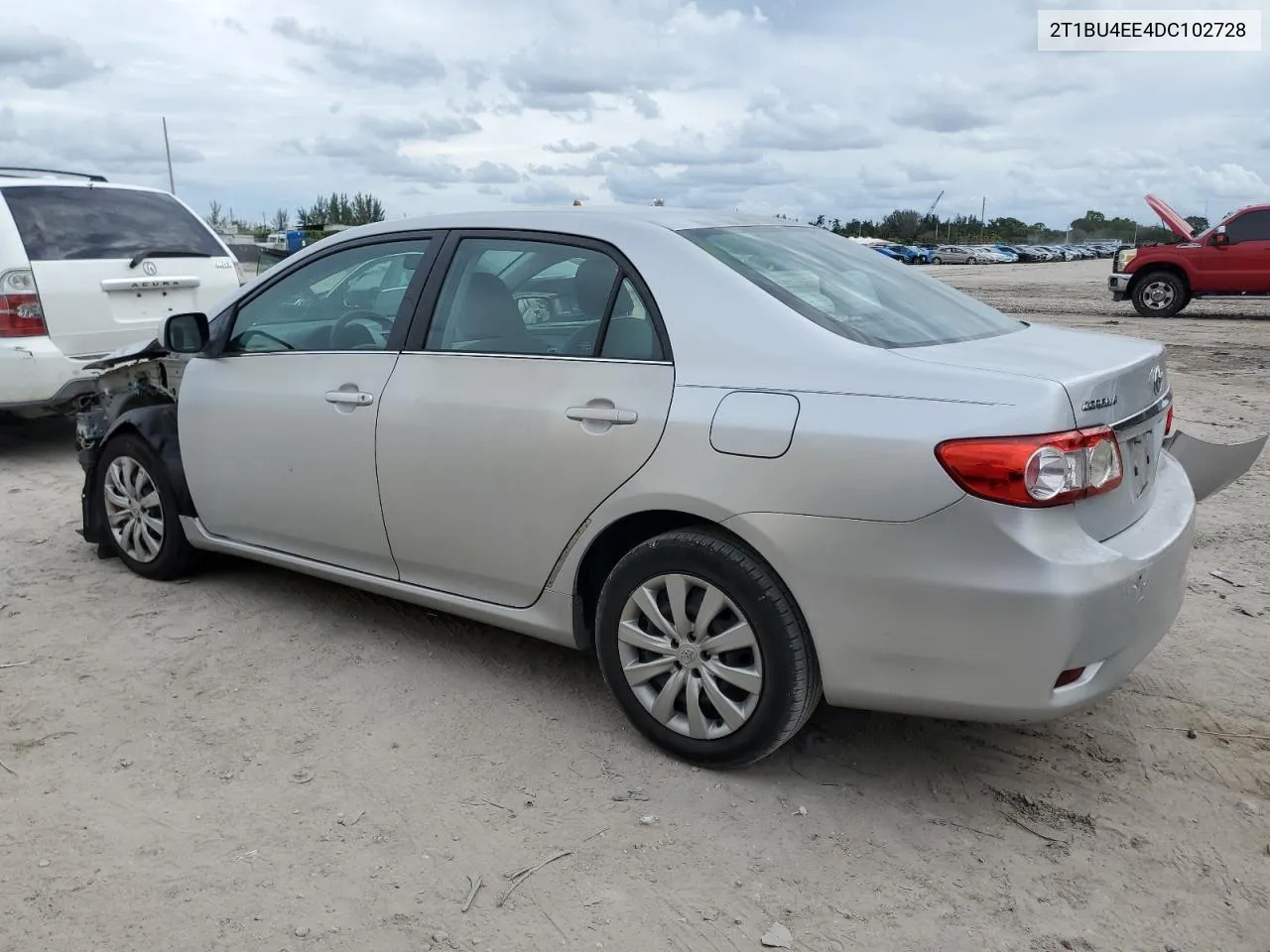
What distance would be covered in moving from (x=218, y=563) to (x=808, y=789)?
3.13 metres

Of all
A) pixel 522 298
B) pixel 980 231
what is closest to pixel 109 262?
pixel 522 298

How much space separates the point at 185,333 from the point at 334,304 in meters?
0.71

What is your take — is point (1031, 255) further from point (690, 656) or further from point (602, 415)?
point (690, 656)

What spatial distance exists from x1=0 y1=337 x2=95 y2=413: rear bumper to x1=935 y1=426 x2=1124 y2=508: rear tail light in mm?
6040

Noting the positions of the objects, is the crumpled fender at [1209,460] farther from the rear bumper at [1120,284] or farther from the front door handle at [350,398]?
the rear bumper at [1120,284]

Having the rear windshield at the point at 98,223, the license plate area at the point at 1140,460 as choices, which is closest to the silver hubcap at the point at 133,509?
the rear windshield at the point at 98,223

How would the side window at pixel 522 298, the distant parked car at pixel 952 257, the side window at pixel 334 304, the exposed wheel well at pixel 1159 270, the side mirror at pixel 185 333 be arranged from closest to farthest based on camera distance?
the side window at pixel 522 298, the side window at pixel 334 304, the side mirror at pixel 185 333, the exposed wheel well at pixel 1159 270, the distant parked car at pixel 952 257

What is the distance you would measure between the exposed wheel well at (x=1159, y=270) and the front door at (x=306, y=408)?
1671 centimetres

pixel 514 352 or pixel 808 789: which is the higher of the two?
pixel 514 352

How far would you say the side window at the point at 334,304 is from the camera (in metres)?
3.91

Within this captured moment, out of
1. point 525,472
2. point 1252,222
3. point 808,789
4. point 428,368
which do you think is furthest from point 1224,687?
point 1252,222

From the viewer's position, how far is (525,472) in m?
3.35

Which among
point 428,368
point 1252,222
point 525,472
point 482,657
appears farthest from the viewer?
point 1252,222

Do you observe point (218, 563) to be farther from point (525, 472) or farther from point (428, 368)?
point (525, 472)
